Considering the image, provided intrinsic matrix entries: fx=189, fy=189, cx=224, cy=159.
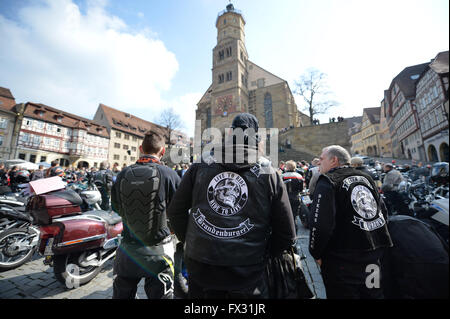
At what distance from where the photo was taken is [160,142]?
2.34 metres

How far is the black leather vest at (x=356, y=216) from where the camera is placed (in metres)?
1.58

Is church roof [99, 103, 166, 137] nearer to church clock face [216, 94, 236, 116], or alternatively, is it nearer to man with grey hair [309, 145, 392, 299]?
church clock face [216, 94, 236, 116]

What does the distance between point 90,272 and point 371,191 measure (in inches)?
156

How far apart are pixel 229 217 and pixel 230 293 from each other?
0.49 meters

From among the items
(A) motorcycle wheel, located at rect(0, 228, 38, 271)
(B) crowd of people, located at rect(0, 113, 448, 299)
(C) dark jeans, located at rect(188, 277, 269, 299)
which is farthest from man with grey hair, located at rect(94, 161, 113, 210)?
(C) dark jeans, located at rect(188, 277, 269, 299)

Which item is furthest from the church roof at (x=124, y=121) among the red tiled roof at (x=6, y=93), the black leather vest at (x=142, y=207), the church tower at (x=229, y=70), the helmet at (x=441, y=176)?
the helmet at (x=441, y=176)

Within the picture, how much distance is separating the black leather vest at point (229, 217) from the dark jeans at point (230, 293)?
0.17m

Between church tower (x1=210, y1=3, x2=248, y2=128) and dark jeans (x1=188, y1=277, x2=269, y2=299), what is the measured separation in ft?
108

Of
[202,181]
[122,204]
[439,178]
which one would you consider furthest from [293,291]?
[439,178]

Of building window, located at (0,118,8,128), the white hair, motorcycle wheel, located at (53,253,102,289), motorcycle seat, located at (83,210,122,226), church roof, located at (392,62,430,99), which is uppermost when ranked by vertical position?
church roof, located at (392,62,430,99)

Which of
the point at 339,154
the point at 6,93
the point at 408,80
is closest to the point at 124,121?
the point at 6,93

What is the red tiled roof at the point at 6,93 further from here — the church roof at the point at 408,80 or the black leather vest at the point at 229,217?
the church roof at the point at 408,80

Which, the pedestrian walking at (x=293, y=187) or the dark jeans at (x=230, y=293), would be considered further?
the pedestrian walking at (x=293, y=187)

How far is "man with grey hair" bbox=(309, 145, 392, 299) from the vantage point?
154 cm
